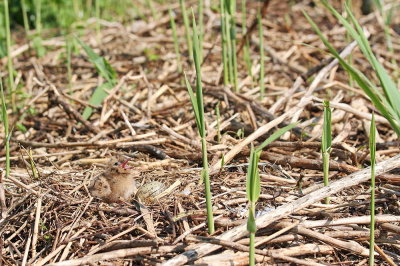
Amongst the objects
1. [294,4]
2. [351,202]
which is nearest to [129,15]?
[294,4]

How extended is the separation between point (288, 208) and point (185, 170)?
660 millimetres

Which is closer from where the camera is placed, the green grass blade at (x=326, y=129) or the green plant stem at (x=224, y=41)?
the green grass blade at (x=326, y=129)

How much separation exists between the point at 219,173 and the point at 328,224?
23.5 inches

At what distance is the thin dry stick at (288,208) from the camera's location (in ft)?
6.97

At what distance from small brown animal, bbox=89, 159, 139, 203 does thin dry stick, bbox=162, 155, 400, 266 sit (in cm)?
51

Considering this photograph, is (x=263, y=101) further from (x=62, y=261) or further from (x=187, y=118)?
(x=62, y=261)

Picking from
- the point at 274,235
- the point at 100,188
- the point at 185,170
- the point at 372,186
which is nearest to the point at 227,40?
the point at 185,170

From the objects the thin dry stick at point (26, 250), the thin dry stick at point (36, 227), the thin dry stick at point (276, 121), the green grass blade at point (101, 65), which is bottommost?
the thin dry stick at point (26, 250)

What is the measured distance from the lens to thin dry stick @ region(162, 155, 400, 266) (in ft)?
6.97

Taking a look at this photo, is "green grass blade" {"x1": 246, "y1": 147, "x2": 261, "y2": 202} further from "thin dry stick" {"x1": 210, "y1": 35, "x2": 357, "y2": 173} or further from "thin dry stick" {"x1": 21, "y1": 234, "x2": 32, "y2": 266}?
"thin dry stick" {"x1": 21, "y1": 234, "x2": 32, "y2": 266}

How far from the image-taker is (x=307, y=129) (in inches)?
131

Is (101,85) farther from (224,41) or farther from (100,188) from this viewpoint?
(100,188)

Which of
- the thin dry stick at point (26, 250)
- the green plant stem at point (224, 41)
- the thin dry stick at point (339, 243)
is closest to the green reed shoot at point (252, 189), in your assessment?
the thin dry stick at point (339, 243)

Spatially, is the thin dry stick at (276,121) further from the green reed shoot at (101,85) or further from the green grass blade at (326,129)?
the green reed shoot at (101,85)
